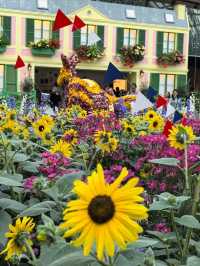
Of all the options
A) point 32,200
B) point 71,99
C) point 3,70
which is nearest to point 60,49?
point 3,70

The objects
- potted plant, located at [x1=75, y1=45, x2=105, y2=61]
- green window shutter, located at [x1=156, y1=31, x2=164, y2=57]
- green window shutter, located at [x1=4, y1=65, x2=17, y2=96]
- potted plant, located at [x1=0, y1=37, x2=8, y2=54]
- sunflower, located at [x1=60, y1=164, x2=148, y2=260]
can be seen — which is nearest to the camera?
sunflower, located at [x1=60, y1=164, x2=148, y2=260]

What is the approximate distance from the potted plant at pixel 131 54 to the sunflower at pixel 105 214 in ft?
73.5

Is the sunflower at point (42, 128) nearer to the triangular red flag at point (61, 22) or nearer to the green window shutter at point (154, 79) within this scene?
the triangular red flag at point (61, 22)

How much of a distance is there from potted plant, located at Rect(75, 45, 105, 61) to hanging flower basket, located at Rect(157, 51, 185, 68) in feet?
9.49

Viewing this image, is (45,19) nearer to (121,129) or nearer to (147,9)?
(147,9)

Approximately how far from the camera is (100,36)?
23.1 meters

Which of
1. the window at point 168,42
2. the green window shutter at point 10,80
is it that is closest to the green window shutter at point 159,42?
the window at point 168,42

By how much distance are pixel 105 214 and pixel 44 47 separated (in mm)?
21240

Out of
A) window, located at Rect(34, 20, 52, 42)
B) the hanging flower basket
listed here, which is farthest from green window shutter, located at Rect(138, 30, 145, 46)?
window, located at Rect(34, 20, 52, 42)

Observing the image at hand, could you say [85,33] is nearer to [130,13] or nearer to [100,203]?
[130,13]

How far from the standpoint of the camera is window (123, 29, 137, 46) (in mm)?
23597

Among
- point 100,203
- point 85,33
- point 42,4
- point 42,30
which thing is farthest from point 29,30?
point 100,203

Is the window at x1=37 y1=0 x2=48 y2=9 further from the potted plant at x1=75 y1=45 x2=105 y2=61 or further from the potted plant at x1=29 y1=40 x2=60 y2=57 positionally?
the potted plant at x1=75 y1=45 x2=105 y2=61

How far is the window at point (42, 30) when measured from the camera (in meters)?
22.0
